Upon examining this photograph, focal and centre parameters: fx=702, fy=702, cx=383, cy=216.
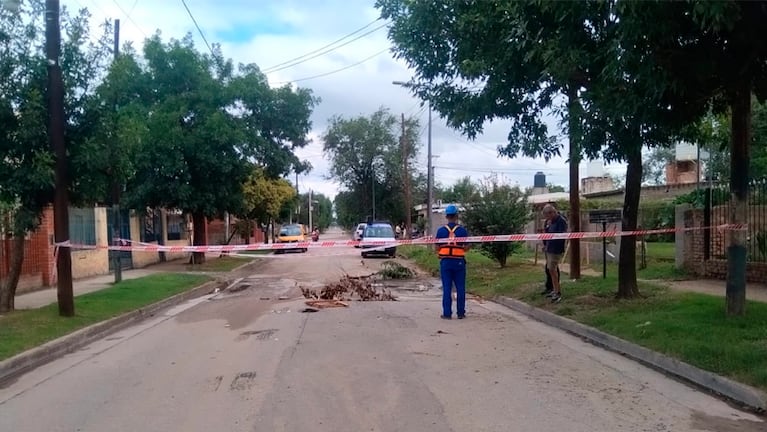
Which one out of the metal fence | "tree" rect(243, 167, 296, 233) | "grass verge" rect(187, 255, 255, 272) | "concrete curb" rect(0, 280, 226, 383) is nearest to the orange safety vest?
the metal fence

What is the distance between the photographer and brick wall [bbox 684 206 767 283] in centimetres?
1338

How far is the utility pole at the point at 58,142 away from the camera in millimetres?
11586

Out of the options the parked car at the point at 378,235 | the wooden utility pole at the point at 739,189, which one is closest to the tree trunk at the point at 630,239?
the wooden utility pole at the point at 739,189

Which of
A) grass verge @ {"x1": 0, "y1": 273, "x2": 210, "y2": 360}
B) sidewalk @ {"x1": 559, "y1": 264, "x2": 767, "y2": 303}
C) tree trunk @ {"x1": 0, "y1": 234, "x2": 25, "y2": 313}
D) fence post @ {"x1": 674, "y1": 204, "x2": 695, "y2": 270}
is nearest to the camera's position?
grass verge @ {"x1": 0, "y1": 273, "x2": 210, "y2": 360}

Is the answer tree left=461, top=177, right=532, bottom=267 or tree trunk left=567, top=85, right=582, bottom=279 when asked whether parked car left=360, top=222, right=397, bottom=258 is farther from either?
tree trunk left=567, top=85, right=582, bottom=279

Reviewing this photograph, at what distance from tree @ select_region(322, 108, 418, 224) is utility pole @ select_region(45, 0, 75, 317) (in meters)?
46.0

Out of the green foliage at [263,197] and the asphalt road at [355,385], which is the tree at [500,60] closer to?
the asphalt road at [355,385]

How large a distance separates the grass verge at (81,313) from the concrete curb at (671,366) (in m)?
7.66

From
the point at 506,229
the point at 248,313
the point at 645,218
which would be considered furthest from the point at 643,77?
the point at 645,218

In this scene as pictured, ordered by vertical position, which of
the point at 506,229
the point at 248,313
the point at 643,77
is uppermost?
the point at 643,77

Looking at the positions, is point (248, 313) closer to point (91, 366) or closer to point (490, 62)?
point (91, 366)

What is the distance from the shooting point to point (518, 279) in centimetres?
1716

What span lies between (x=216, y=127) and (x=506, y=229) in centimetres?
1120

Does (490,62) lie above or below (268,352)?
above
